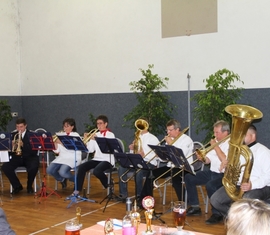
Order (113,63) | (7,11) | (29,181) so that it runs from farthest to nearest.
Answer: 1. (7,11)
2. (113,63)
3. (29,181)

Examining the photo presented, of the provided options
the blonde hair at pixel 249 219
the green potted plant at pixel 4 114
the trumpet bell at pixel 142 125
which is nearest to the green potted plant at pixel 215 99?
the trumpet bell at pixel 142 125

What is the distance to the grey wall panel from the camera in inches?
305

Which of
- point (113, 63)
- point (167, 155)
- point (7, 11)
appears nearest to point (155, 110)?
point (113, 63)

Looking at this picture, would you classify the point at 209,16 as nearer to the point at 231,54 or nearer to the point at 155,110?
the point at 231,54

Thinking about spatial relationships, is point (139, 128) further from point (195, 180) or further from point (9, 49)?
point (9, 49)

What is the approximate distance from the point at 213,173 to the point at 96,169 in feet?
6.71

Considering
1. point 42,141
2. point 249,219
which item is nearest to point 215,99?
point 42,141

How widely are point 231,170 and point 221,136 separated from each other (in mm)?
1025

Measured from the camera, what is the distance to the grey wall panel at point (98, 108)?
7.76 meters

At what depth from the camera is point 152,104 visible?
8.24 m

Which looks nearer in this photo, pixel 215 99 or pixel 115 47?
pixel 215 99

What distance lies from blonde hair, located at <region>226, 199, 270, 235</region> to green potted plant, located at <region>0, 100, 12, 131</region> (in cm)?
905

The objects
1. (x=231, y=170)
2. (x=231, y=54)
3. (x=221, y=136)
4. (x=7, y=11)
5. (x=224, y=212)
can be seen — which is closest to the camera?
(x=231, y=170)

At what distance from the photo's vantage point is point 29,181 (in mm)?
7434
